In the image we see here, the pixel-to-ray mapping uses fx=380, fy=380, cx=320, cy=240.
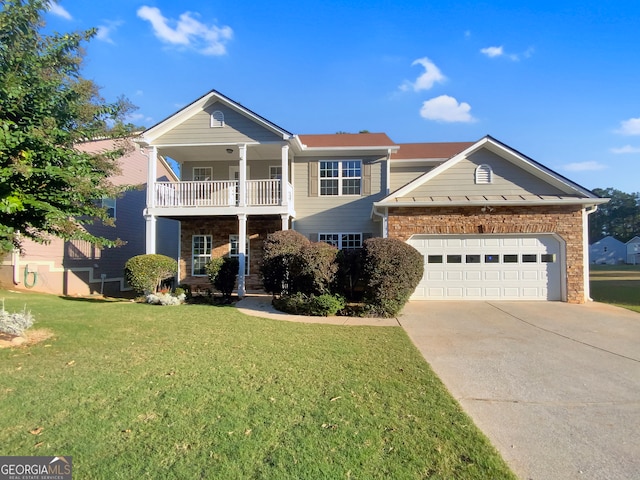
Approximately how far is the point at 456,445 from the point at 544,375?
110 inches

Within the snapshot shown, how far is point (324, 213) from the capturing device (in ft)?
50.4

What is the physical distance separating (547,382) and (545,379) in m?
0.12

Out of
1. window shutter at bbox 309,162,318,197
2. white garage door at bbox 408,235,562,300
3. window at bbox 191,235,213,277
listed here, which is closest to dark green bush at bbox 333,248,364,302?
white garage door at bbox 408,235,562,300

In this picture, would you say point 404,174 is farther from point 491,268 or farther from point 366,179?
point 491,268

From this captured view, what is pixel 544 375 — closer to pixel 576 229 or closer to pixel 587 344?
pixel 587 344

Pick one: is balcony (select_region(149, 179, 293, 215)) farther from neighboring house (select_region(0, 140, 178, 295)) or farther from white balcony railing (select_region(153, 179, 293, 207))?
neighboring house (select_region(0, 140, 178, 295))

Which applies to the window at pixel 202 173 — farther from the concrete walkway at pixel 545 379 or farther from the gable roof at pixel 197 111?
the concrete walkway at pixel 545 379

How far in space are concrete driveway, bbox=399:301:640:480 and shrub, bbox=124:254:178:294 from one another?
8.20 meters

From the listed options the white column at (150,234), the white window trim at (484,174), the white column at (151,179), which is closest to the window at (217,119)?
the white column at (151,179)

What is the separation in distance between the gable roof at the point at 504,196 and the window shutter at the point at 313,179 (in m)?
3.85

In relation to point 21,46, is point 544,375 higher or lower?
lower

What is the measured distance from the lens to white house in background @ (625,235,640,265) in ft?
186

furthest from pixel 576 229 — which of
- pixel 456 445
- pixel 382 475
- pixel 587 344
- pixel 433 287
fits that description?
pixel 382 475

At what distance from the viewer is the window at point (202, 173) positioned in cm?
1648
